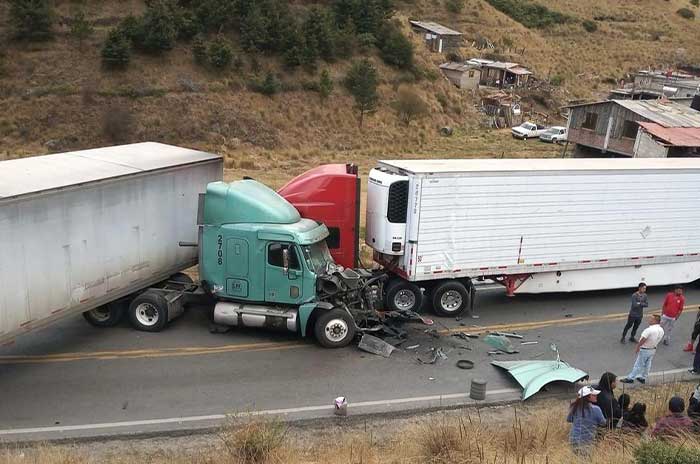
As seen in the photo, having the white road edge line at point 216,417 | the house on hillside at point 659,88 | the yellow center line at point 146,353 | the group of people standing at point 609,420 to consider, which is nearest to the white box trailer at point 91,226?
the yellow center line at point 146,353

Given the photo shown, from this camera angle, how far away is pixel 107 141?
128ft

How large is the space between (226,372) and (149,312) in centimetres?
255

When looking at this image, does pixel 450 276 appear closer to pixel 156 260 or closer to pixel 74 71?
pixel 156 260

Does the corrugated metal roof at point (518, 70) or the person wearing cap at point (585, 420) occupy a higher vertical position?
the corrugated metal roof at point (518, 70)

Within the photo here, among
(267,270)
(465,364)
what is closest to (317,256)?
(267,270)

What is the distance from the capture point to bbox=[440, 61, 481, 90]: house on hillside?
5819 cm

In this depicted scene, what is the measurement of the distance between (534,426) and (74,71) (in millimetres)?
41902

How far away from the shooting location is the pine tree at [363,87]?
45812mm

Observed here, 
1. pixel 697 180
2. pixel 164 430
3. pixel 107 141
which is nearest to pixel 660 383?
pixel 697 180

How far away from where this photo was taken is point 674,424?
7.89 metres

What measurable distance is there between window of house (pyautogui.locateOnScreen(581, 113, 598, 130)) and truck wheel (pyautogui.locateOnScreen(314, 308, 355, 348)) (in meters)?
24.1

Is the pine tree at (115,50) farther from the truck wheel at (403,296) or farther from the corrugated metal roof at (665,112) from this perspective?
the truck wheel at (403,296)

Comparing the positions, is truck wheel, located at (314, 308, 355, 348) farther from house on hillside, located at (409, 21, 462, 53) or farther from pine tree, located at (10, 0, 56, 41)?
house on hillside, located at (409, 21, 462, 53)

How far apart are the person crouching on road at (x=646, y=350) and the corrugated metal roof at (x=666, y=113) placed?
19.5 metres
